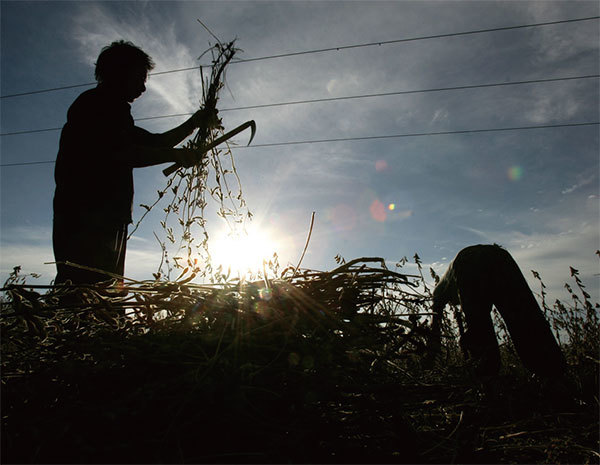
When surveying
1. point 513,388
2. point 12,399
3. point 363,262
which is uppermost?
point 363,262

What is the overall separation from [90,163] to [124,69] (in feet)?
3.14

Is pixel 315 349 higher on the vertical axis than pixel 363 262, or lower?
lower

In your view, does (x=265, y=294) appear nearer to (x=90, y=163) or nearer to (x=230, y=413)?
(x=230, y=413)

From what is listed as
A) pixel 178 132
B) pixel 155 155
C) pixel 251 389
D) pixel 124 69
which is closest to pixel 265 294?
pixel 251 389

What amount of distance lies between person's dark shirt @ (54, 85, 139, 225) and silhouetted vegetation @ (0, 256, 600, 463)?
1556 millimetres

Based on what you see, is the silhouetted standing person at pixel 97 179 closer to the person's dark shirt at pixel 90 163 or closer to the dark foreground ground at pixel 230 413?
the person's dark shirt at pixel 90 163

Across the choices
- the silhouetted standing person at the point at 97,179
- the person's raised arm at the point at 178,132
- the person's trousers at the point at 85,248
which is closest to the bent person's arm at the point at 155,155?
the silhouetted standing person at the point at 97,179

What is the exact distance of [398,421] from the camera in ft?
2.74

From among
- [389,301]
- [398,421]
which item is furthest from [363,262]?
[398,421]

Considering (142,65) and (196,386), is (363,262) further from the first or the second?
(142,65)

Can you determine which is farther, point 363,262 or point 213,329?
point 363,262

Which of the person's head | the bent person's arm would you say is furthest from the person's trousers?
the person's head

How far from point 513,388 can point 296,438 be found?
1138 millimetres

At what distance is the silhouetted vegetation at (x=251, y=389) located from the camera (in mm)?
634
